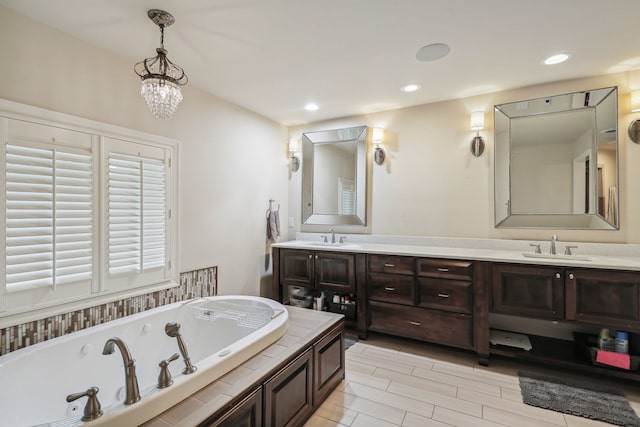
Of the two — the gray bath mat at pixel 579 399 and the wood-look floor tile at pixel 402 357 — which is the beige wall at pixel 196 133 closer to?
the wood-look floor tile at pixel 402 357

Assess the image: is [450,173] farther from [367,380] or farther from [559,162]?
[367,380]

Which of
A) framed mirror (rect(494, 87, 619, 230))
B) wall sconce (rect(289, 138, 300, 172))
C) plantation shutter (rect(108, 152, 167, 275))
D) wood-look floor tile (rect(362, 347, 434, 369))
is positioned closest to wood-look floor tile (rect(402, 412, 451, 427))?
wood-look floor tile (rect(362, 347, 434, 369))

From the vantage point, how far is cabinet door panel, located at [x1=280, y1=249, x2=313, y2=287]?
3.47 m

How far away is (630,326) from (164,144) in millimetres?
3822

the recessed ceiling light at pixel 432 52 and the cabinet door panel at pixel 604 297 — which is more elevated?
the recessed ceiling light at pixel 432 52

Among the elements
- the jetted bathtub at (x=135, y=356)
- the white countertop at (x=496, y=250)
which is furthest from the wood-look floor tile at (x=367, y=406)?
the white countertop at (x=496, y=250)

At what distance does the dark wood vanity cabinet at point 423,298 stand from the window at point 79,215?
1972 mm

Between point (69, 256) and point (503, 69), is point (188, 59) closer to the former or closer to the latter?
point (69, 256)

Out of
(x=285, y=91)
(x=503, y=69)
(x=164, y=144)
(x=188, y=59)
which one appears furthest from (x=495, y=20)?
(x=164, y=144)

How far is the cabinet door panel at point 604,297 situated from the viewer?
2201 mm

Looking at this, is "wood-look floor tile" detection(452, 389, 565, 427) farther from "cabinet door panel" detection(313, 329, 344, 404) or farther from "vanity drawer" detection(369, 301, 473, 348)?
"cabinet door panel" detection(313, 329, 344, 404)

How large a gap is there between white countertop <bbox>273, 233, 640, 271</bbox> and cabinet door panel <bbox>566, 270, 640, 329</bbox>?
3.1 inches

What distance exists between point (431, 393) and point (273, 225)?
2.43 meters

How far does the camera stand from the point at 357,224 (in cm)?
378
